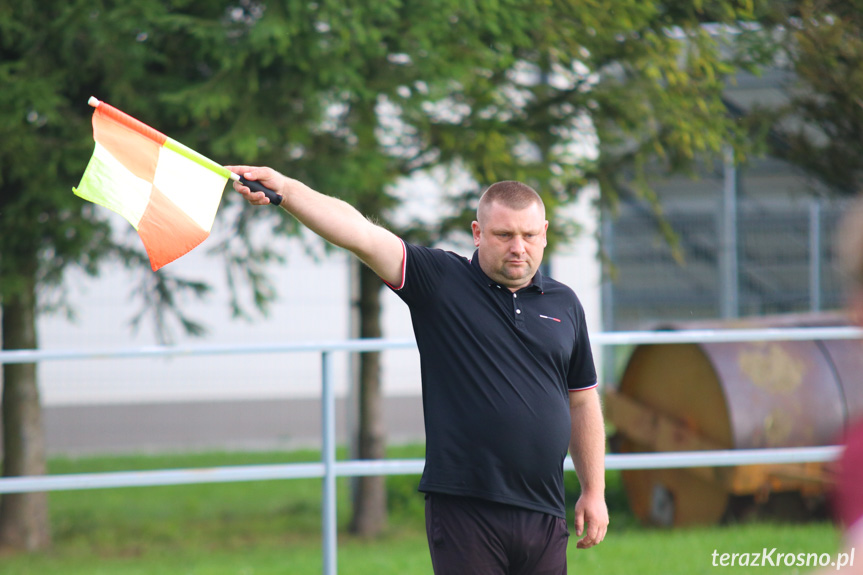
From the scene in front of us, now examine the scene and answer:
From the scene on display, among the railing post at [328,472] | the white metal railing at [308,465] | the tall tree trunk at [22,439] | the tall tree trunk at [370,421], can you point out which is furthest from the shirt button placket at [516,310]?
the tall tree trunk at [22,439]

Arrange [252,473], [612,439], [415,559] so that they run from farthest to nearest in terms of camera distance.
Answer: [612,439], [415,559], [252,473]

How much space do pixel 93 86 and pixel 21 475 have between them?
130 inches

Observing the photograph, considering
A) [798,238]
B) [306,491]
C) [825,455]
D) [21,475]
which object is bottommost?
[306,491]

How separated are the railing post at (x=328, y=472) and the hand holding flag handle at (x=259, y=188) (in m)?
1.82

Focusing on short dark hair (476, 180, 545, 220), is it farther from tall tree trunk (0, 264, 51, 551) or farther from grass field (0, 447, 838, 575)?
tall tree trunk (0, 264, 51, 551)

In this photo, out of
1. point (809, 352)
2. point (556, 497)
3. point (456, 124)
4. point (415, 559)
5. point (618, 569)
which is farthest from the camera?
point (809, 352)

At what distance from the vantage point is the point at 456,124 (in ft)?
22.3

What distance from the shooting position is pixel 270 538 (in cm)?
775

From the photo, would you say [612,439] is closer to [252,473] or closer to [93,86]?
[252,473]

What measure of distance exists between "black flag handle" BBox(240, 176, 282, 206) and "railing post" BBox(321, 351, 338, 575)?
5.98 feet

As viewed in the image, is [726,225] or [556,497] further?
[726,225]

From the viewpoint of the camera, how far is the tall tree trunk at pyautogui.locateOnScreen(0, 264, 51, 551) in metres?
7.55

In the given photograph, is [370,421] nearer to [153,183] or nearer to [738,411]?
[738,411]

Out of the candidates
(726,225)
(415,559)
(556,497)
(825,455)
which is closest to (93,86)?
(415,559)
